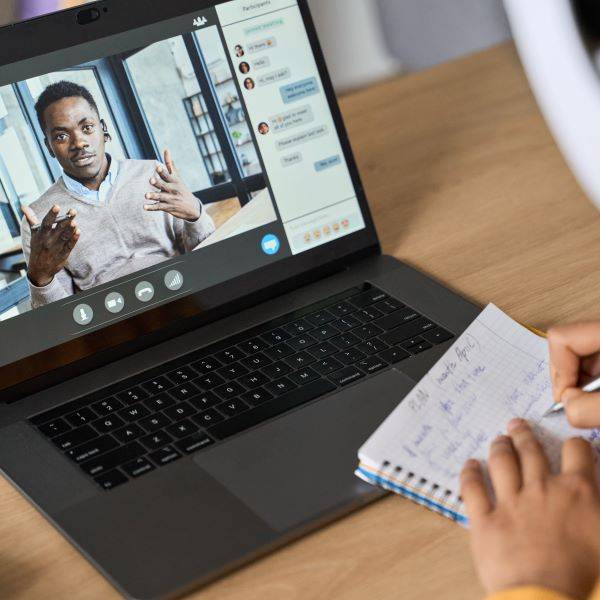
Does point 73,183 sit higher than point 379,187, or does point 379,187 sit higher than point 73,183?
point 73,183

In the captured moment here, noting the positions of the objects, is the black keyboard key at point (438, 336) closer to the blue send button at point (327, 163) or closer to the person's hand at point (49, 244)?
the blue send button at point (327, 163)

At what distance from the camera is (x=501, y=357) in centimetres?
75

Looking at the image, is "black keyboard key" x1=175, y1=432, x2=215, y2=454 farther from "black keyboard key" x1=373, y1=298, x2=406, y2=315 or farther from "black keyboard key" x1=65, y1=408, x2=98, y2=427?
"black keyboard key" x1=373, y1=298, x2=406, y2=315

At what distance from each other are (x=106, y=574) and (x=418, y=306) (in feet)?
1.19

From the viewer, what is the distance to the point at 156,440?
0.73 m

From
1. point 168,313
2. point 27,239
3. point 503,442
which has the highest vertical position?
point 27,239

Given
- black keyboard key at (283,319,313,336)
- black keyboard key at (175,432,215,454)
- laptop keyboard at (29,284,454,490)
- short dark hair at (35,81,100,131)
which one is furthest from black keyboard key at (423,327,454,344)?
short dark hair at (35,81,100,131)

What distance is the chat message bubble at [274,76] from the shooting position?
901 millimetres

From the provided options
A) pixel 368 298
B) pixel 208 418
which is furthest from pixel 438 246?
pixel 208 418

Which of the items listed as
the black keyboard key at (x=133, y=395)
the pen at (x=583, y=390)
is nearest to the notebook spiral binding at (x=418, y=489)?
the pen at (x=583, y=390)

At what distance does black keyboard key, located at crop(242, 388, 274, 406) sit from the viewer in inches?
30.0

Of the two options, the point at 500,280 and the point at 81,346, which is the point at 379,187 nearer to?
the point at 500,280

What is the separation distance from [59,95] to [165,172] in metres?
0.11

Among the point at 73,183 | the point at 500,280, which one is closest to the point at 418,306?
the point at 500,280
